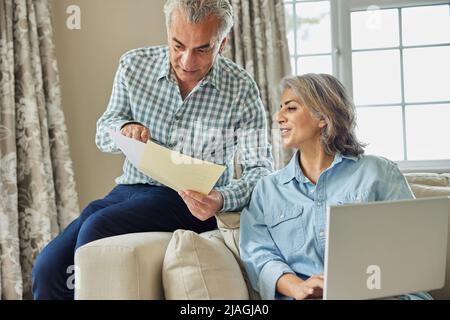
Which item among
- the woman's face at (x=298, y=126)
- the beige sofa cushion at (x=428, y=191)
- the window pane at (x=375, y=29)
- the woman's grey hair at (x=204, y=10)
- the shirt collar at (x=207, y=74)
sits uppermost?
the window pane at (x=375, y=29)

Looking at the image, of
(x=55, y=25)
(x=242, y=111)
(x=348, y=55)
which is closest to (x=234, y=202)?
(x=242, y=111)

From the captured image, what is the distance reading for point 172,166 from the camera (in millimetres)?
1552

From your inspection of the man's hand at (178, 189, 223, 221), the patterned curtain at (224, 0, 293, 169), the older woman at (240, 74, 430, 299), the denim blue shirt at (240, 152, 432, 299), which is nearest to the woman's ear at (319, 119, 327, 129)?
the older woman at (240, 74, 430, 299)

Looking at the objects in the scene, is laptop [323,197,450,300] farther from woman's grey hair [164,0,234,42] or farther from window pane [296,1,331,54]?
window pane [296,1,331,54]

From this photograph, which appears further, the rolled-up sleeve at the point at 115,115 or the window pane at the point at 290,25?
the window pane at the point at 290,25

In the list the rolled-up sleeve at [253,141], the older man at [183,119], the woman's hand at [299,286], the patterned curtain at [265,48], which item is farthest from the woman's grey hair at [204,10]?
the patterned curtain at [265,48]

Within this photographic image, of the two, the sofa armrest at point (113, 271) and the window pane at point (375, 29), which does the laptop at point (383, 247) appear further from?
the window pane at point (375, 29)

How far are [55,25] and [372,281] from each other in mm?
2571

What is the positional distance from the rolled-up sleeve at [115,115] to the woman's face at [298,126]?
486 mm

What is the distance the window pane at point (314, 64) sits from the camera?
342 centimetres

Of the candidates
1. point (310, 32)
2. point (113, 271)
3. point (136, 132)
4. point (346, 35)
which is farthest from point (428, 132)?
point (113, 271)

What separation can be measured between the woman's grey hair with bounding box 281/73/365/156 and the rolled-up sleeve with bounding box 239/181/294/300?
27 centimetres
